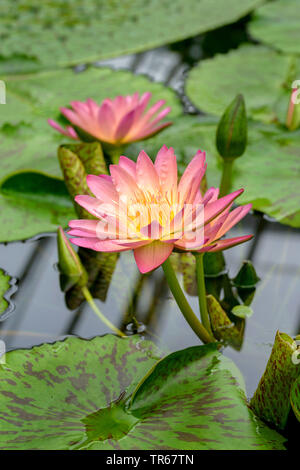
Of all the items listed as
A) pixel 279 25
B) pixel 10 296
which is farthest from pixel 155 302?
pixel 279 25

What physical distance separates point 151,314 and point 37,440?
0.48 m

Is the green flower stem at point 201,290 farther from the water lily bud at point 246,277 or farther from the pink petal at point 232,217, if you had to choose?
the water lily bud at point 246,277

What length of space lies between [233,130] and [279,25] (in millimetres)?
1585

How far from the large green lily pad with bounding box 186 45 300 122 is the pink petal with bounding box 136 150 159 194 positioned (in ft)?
3.53

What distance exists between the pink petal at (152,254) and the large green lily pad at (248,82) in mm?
1208

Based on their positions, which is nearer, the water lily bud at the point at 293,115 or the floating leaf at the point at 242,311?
the floating leaf at the point at 242,311

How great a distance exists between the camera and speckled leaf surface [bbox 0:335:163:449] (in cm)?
95

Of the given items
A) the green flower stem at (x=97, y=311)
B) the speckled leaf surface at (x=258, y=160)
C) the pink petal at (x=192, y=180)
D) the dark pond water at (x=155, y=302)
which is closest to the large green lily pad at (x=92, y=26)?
the speckled leaf surface at (x=258, y=160)

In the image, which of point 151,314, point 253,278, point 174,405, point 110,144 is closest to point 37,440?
point 174,405

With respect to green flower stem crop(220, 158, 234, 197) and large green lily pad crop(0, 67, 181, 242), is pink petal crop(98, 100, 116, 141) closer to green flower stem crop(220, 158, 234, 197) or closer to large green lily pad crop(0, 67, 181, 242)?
large green lily pad crop(0, 67, 181, 242)

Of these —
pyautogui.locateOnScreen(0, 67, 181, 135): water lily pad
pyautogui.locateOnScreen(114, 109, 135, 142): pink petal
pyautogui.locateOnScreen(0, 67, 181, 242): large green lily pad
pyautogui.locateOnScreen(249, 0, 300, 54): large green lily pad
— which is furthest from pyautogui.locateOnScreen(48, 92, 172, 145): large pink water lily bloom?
pyautogui.locateOnScreen(249, 0, 300, 54): large green lily pad

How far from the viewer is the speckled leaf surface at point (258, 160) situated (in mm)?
1597

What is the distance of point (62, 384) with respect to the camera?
1050 millimetres

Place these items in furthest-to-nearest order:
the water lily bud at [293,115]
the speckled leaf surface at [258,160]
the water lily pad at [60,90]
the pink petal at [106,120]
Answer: the water lily pad at [60,90] → the water lily bud at [293,115] → the speckled leaf surface at [258,160] → the pink petal at [106,120]
